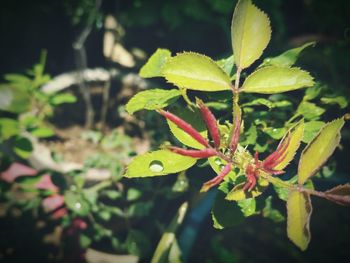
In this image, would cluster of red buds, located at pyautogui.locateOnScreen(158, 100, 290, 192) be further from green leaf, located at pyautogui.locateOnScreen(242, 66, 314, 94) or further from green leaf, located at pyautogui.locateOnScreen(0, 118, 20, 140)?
green leaf, located at pyautogui.locateOnScreen(0, 118, 20, 140)

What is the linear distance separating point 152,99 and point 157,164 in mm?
126

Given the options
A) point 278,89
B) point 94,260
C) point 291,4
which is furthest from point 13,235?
point 291,4

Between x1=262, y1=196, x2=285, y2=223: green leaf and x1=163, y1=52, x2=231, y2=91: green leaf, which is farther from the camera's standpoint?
x1=262, y1=196, x2=285, y2=223: green leaf

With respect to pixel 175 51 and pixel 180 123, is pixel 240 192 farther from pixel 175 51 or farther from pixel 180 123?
pixel 175 51

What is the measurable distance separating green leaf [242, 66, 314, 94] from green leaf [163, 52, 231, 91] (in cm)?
5

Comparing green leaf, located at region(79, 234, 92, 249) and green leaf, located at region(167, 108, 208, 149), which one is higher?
green leaf, located at region(167, 108, 208, 149)

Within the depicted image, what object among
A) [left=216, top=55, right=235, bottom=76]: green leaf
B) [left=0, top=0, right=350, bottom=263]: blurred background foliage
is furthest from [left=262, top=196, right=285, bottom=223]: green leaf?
[left=216, top=55, right=235, bottom=76]: green leaf

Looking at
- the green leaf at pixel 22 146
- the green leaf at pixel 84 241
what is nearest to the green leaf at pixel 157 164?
the green leaf at pixel 22 146

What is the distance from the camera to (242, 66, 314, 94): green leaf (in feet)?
1.44

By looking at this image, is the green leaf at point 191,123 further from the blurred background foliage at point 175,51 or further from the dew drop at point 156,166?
the blurred background foliage at point 175,51

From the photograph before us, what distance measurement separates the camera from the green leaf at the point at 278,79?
440 mm

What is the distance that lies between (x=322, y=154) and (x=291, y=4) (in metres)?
2.54

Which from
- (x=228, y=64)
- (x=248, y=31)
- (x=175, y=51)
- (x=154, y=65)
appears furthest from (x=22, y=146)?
(x=175, y=51)

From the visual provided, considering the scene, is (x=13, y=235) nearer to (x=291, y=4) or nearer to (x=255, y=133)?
(x=255, y=133)
